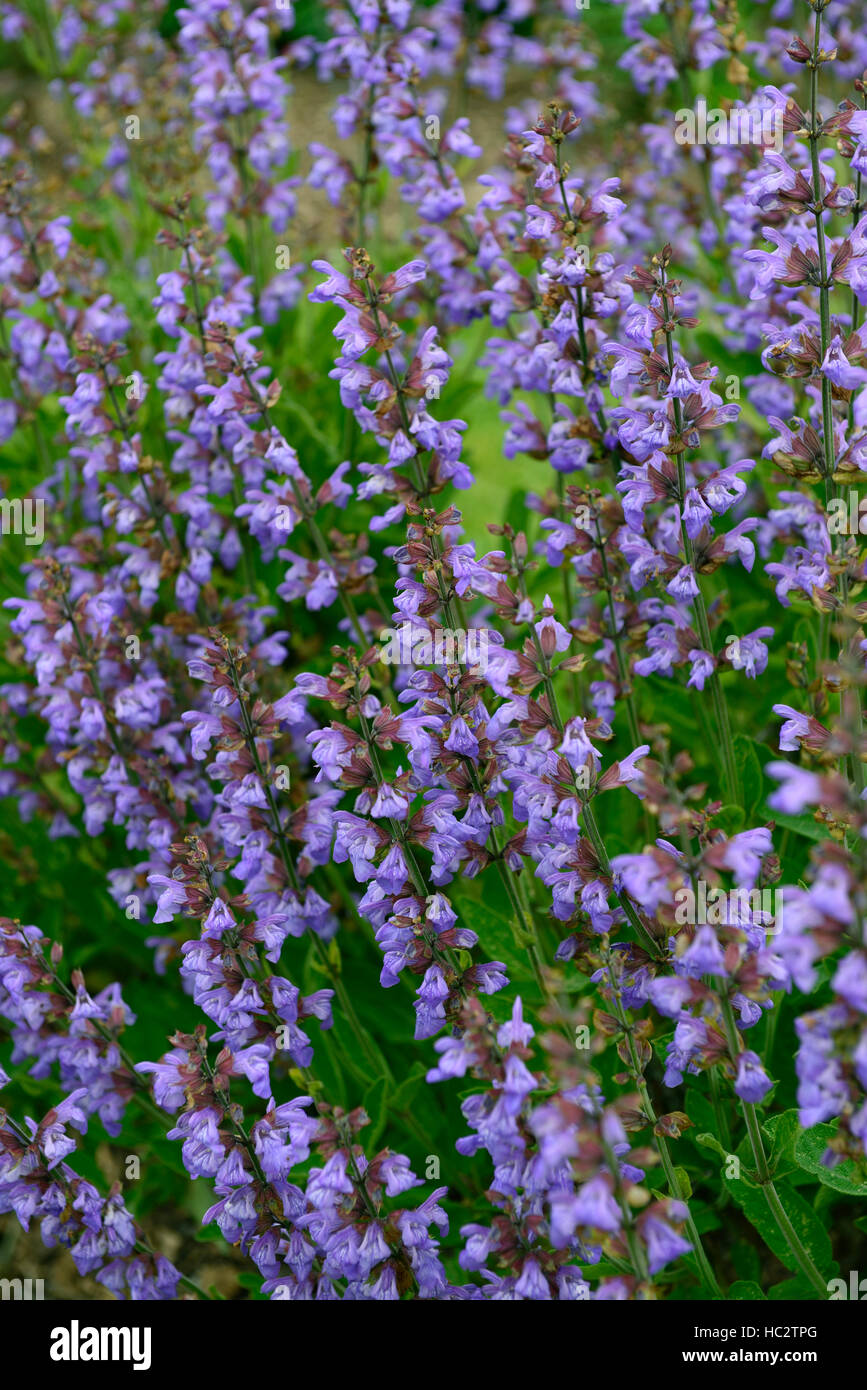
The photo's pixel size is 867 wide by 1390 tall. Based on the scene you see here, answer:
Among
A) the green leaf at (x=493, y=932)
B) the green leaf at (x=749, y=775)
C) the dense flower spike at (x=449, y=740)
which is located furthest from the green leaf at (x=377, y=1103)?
the green leaf at (x=749, y=775)

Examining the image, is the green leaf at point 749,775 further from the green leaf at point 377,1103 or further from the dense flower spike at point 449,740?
the green leaf at point 377,1103

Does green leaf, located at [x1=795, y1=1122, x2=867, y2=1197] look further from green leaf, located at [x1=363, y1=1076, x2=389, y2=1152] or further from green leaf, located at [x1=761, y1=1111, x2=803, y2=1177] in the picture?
green leaf, located at [x1=363, y1=1076, x2=389, y2=1152]

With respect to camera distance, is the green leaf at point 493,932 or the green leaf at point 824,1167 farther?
the green leaf at point 493,932

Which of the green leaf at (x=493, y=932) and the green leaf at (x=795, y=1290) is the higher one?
the green leaf at (x=493, y=932)

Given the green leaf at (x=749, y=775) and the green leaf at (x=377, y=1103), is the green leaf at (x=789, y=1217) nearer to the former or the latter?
the green leaf at (x=377, y=1103)

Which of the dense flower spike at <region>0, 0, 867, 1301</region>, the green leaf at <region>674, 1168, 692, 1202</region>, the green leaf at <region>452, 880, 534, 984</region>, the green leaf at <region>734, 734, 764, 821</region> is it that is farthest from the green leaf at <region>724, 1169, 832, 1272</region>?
the green leaf at <region>734, 734, 764, 821</region>

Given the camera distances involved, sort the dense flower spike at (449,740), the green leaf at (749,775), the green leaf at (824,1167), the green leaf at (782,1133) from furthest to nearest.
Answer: the green leaf at (749,775)
the green leaf at (782,1133)
the green leaf at (824,1167)
the dense flower spike at (449,740)

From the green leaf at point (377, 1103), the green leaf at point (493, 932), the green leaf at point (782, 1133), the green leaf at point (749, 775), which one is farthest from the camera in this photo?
the green leaf at point (749, 775)

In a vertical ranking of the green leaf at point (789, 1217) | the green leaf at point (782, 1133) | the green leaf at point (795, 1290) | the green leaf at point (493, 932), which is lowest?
the green leaf at point (795, 1290)

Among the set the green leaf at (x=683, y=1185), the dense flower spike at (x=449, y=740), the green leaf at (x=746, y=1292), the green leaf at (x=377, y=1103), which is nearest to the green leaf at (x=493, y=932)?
the dense flower spike at (x=449, y=740)
